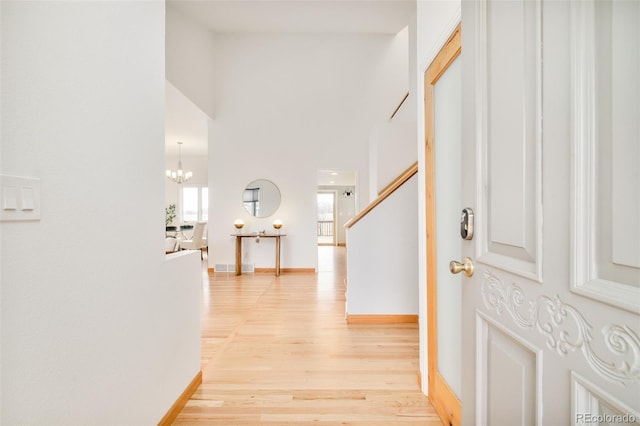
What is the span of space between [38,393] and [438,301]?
168 cm

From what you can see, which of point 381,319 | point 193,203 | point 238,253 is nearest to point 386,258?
point 381,319

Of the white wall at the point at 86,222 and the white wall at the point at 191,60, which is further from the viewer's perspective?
the white wall at the point at 191,60

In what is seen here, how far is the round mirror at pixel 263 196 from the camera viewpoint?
602 centimetres

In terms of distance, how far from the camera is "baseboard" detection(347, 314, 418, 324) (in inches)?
118

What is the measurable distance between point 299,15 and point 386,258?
4.55m

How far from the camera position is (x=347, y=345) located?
8.29 feet

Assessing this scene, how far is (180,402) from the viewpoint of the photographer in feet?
5.45

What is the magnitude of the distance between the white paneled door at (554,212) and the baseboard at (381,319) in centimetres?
213

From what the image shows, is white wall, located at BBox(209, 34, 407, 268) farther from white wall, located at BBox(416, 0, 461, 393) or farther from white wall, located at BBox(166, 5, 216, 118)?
white wall, located at BBox(416, 0, 461, 393)

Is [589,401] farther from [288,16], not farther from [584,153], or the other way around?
[288,16]

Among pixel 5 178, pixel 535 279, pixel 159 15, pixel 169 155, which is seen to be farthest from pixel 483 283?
pixel 169 155

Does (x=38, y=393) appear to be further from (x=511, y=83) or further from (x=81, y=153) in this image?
(x=511, y=83)

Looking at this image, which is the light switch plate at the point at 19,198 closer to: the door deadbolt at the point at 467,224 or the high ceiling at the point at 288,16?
the door deadbolt at the point at 467,224

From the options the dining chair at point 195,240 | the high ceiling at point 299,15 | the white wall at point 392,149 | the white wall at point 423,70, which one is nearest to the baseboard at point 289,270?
the dining chair at point 195,240
